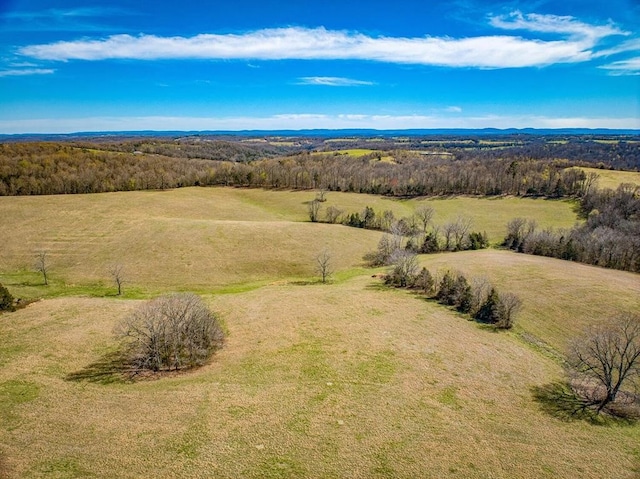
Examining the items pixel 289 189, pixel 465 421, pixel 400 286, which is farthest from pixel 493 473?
pixel 289 189

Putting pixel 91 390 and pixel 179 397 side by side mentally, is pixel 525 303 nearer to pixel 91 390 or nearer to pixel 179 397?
pixel 179 397

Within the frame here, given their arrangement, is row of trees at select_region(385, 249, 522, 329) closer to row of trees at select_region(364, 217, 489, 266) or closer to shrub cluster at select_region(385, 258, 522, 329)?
shrub cluster at select_region(385, 258, 522, 329)

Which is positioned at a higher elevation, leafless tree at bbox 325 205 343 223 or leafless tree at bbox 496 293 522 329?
leafless tree at bbox 325 205 343 223

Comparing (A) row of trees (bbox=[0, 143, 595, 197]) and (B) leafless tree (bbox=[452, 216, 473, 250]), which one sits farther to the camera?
(A) row of trees (bbox=[0, 143, 595, 197])

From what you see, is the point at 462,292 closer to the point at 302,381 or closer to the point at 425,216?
the point at 302,381

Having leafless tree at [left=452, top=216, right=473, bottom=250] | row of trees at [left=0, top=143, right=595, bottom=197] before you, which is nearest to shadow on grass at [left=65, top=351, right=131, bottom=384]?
leafless tree at [left=452, top=216, right=473, bottom=250]

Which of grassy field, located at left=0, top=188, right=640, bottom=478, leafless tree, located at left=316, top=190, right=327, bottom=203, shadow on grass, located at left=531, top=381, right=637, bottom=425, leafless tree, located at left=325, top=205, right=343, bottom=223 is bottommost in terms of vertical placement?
shadow on grass, located at left=531, top=381, right=637, bottom=425

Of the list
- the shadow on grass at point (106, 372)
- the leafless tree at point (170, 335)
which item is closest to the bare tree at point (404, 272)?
the leafless tree at point (170, 335)
